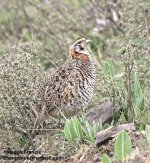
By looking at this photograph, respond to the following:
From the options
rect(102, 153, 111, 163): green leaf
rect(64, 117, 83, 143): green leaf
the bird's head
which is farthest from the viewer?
the bird's head

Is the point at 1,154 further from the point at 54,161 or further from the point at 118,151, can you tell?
the point at 118,151

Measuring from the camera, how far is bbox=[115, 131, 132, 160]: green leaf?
17.4 feet

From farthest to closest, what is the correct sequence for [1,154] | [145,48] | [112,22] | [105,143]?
[112,22]
[145,48]
[1,154]
[105,143]

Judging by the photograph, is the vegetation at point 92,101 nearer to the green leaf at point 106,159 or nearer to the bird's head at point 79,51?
the green leaf at point 106,159

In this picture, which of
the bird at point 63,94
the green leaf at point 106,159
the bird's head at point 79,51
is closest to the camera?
the green leaf at point 106,159

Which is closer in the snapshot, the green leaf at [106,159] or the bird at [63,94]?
the green leaf at [106,159]

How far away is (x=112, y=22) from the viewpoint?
1140cm

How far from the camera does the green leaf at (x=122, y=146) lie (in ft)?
17.4

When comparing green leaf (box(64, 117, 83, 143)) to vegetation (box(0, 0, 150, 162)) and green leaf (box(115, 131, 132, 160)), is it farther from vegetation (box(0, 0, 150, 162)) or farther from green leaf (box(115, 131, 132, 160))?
green leaf (box(115, 131, 132, 160))

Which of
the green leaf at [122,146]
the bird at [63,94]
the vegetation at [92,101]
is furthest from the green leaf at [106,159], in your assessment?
the bird at [63,94]

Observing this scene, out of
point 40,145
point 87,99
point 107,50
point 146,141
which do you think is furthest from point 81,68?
point 107,50

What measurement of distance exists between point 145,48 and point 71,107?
1.85 m

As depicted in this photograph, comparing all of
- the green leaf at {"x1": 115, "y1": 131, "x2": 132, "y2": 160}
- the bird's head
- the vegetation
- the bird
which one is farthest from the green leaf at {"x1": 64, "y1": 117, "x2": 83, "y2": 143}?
the bird's head

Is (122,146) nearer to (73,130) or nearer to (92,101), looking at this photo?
(73,130)
